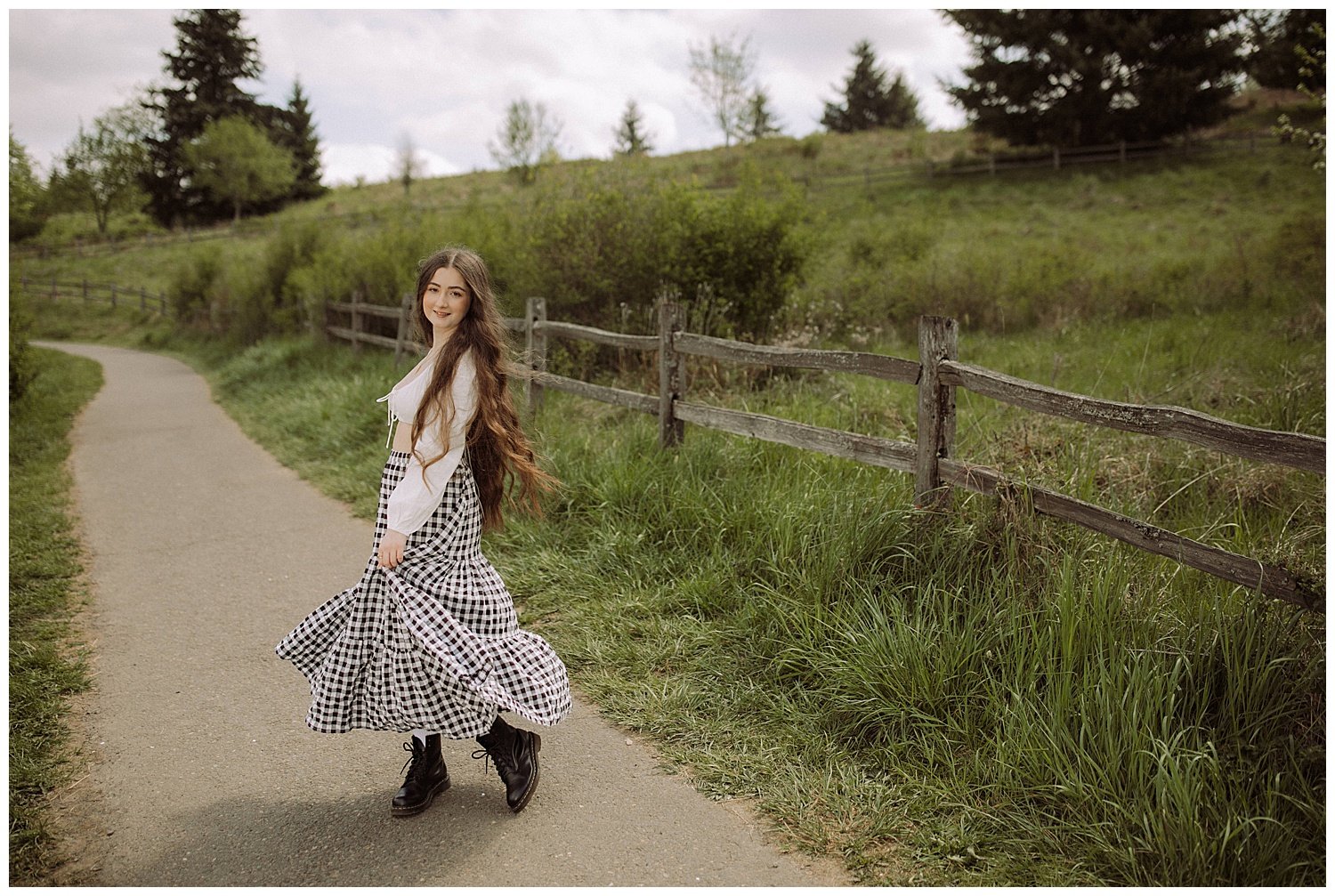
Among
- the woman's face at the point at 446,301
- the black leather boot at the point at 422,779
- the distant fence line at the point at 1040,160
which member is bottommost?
the black leather boot at the point at 422,779

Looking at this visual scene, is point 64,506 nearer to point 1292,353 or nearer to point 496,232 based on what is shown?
point 496,232

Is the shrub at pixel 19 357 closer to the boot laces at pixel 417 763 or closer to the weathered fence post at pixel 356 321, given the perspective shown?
the weathered fence post at pixel 356 321

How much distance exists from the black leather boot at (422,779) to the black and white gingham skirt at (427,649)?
181 mm

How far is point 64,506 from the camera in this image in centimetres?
713

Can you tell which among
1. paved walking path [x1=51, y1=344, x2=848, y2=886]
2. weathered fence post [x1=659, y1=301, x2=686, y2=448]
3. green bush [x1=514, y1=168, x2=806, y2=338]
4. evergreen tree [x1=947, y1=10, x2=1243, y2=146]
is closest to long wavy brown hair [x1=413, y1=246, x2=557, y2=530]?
paved walking path [x1=51, y1=344, x2=848, y2=886]

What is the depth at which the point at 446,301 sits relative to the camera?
9.87ft

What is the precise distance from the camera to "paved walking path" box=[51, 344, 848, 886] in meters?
2.73

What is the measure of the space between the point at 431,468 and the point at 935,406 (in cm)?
250

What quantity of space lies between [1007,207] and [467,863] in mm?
27465

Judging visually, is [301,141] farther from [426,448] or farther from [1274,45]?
[426,448]

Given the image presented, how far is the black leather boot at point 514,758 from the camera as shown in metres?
3.01

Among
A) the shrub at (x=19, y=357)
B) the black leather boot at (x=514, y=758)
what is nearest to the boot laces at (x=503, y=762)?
the black leather boot at (x=514, y=758)

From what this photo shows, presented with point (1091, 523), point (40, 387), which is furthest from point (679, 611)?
point (40, 387)

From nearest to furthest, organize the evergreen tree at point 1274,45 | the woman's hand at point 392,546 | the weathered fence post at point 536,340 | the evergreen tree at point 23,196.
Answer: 1. the woman's hand at point 392,546
2. the weathered fence post at point 536,340
3. the evergreen tree at point 1274,45
4. the evergreen tree at point 23,196
